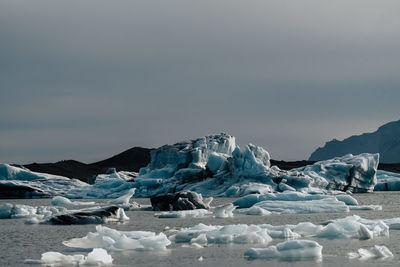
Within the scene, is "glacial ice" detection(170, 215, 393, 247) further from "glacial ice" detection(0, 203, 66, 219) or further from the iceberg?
the iceberg

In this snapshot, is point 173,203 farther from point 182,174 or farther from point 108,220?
point 182,174

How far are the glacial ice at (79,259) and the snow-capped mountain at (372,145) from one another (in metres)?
131

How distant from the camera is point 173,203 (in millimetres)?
31094

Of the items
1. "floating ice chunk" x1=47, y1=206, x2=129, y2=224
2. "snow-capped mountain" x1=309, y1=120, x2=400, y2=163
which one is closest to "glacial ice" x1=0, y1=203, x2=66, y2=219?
"floating ice chunk" x1=47, y1=206, x2=129, y2=224

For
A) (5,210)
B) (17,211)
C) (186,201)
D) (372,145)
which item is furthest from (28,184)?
(372,145)

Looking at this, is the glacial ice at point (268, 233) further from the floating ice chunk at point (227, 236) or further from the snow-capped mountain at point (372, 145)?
the snow-capped mountain at point (372, 145)

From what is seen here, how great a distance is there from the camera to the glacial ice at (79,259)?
38.7ft

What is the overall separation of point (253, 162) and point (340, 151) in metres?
125

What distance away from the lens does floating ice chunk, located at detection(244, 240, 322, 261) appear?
12562 mm

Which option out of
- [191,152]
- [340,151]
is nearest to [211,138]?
[191,152]

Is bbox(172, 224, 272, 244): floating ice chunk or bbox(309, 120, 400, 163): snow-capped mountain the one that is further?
bbox(309, 120, 400, 163): snow-capped mountain

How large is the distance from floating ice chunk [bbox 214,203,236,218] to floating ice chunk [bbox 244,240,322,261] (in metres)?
11.1

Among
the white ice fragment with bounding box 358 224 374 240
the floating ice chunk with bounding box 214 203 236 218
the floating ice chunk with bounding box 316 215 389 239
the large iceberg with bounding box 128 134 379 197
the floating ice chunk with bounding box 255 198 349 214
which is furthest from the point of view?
the large iceberg with bounding box 128 134 379 197

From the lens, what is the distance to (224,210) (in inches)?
965
